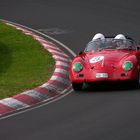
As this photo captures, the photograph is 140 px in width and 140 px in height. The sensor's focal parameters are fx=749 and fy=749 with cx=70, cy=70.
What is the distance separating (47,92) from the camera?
17.3 metres

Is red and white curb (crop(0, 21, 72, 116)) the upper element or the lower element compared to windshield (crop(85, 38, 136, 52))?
lower

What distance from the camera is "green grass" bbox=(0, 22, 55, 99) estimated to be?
1829 centimetres

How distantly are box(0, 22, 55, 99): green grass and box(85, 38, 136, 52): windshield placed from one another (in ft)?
4.65

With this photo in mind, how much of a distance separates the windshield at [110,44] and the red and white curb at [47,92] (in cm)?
108

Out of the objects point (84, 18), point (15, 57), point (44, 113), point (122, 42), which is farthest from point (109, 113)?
point (84, 18)

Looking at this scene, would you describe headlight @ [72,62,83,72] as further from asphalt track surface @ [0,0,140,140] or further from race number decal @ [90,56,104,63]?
asphalt track surface @ [0,0,140,140]

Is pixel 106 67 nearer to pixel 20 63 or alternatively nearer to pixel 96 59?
pixel 96 59

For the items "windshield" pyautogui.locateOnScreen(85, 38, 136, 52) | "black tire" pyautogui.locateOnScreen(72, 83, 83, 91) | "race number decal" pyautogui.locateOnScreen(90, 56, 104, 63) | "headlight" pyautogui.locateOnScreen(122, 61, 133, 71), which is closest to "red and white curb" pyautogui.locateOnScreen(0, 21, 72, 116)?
"black tire" pyautogui.locateOnScreen(72, 83, 83, 91)

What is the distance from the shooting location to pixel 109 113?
13930 mm

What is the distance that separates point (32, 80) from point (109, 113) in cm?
543

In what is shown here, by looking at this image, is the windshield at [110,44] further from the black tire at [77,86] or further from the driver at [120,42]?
the black tire at [77,86]

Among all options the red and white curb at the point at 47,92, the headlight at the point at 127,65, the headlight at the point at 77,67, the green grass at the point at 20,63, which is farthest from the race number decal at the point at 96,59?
the green grass at the point at 20,63

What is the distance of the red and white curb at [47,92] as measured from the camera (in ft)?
50.5

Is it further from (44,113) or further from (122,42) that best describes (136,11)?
(44,113)
